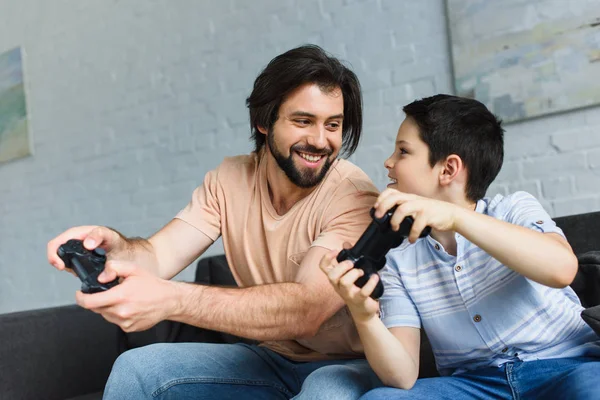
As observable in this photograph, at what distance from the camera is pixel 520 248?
1.15m

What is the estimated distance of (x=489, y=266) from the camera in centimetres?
133

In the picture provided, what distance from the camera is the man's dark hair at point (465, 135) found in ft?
4.75

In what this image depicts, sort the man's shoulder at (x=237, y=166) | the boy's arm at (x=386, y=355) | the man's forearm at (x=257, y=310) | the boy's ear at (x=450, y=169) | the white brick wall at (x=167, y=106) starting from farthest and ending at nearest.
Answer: the white brick wall at (x=167, y=106), the man's shoulder at (x=237, y=166), the boy's ear at (x=450, y=169), the man's forearm at (x=257, y=310), the boy's arm at (x=386, y=355)

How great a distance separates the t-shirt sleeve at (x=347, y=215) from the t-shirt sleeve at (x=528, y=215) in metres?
0.33

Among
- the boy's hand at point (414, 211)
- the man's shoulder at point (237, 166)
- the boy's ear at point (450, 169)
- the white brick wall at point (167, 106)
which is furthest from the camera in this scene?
the white brick wall at point (167, 106)

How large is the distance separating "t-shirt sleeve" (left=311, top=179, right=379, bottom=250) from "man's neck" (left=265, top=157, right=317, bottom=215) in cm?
11

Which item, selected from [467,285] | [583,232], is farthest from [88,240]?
[583,232]

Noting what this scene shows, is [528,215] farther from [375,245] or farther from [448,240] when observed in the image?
[375,245]

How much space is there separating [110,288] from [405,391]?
1.73 ft

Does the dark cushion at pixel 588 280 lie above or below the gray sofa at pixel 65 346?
above

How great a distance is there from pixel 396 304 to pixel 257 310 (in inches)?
10.6

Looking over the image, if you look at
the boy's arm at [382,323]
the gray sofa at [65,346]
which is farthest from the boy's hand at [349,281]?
the gray sofa at [65,346]

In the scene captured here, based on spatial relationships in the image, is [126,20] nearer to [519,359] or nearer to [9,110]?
[9,110]

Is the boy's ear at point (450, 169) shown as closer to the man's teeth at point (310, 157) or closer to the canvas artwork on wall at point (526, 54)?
the man's teeth at point (310, 157)
